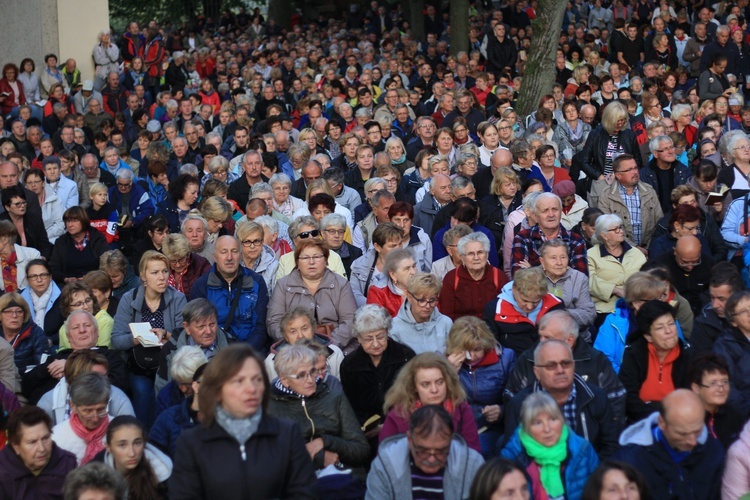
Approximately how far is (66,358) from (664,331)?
13.3 ft

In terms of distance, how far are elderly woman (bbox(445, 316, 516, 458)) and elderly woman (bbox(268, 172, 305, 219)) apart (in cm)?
433

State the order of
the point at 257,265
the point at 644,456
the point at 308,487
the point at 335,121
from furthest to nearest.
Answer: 1. the point at 335,121
2. the point at 257,265
3. the point at 644,456
4. the point at 308,487

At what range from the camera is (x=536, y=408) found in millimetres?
5844

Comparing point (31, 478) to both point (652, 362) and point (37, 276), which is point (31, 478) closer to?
point (37, 276)

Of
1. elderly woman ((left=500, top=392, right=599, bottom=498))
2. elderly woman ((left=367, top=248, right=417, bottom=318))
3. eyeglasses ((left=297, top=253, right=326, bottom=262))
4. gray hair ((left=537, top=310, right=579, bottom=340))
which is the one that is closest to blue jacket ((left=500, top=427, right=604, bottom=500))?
elderly woman ((left=500, top=392, right=599, bottom=498))

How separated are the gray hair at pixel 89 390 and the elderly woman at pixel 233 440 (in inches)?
83.7

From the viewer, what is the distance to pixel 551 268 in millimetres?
8250

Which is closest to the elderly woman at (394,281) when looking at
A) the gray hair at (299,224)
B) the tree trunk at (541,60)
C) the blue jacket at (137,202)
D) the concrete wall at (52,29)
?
the gray hair at (299,224)

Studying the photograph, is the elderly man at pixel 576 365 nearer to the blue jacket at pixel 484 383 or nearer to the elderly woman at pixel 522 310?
the blue jacket at pixel 484 383

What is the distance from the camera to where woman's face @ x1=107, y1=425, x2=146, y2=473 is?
616cm

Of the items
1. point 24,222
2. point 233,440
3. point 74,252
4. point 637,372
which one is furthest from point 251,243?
point 233,440

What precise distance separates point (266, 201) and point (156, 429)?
441 centimetres

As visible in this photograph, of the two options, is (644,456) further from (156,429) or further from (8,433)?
(8,433)

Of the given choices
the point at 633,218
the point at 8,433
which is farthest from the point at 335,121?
the point at 8,433
